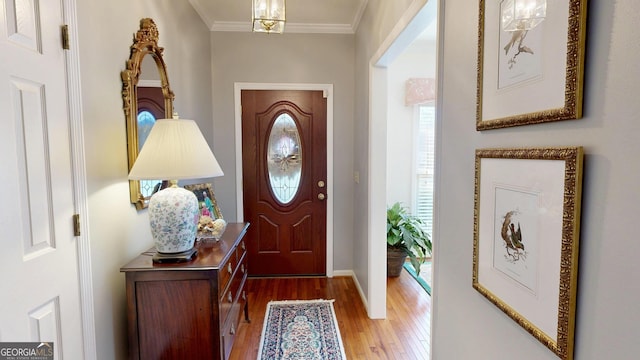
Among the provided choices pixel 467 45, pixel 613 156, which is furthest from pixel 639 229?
pixel 467 45

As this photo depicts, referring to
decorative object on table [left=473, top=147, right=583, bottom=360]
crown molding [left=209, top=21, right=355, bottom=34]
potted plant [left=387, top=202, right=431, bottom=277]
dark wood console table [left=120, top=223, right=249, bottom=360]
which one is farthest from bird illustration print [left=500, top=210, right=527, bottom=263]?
crown molding [left=209, top=21, right=355, bottom=34]

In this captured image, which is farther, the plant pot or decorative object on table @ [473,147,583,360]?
the plant pot

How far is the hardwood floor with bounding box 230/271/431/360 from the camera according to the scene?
2.16m

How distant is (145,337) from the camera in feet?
4.96

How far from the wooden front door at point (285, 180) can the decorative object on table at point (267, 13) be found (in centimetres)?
159

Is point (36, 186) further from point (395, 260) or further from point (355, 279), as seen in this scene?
point (395, 260)

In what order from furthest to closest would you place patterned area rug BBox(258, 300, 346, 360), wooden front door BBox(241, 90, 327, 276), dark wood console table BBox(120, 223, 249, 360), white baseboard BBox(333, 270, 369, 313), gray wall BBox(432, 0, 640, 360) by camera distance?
wooden front door BBox(241, 90, 327, 276), white baseboard BBox(333, 270, 369, 313), patterned area rug BBox(258, 300, 346, 360), dark wood console table BBox(120, 223, 249, 360), gray wall BBox(432, 0, 640, 360)

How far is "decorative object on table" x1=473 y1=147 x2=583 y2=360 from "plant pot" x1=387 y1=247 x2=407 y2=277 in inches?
93.8

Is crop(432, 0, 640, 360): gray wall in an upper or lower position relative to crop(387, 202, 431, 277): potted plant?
upper

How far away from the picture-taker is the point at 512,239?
2.78ft

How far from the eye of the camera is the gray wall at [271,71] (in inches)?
128

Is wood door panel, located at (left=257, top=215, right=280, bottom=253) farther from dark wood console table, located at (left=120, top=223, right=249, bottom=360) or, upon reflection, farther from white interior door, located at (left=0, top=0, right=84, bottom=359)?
white interior door, located at (left=0, top=0, right=84, bottom=359)

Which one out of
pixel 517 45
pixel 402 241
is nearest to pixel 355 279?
pixel 402 241

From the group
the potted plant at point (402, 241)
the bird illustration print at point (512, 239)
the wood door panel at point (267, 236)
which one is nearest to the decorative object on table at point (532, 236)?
the bird illustration print at point (512, 239)
